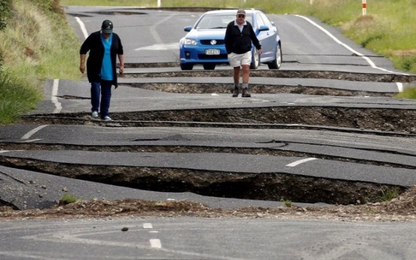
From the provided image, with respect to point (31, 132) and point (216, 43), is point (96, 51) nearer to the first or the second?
point (31, 132)

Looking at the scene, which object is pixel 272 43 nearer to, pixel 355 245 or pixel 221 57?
pixel 221 57

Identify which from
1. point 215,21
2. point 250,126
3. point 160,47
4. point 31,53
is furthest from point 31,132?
point 160,47

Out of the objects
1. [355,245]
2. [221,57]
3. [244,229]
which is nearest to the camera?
[355,245]

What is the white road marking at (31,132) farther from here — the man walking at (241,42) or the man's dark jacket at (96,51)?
the man walking at (241,42)

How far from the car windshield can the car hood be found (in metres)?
0.33

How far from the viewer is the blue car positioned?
27359 mm

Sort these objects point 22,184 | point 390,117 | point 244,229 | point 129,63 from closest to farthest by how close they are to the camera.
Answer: point 244,229
point 22,184
point 390,117
point 129,63

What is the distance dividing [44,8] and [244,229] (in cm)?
2694

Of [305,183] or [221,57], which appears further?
[221,57]

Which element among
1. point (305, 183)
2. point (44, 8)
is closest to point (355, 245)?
point (305, 183)

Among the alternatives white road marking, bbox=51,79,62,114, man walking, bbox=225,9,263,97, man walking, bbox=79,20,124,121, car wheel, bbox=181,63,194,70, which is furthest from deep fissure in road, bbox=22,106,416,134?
car wheel, bbox=181,63,194,70

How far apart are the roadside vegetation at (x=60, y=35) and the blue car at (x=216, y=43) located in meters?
2.89

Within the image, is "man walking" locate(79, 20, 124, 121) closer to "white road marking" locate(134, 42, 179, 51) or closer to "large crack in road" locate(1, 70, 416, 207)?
"large crack in road" locate(1, 70, 416, 207)

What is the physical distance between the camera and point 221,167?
14328 mm
